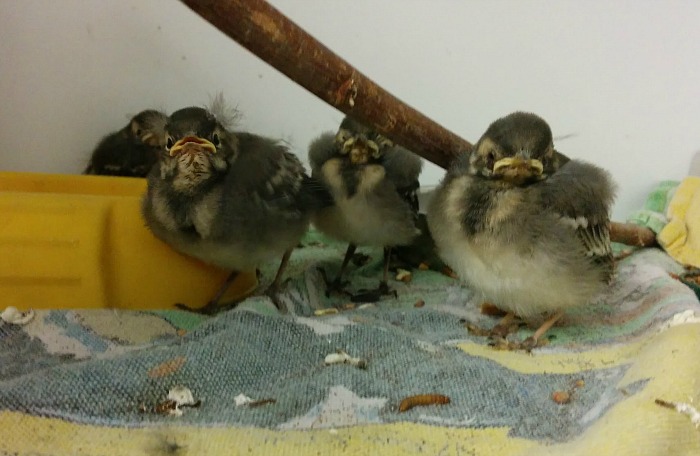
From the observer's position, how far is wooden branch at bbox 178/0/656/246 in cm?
115

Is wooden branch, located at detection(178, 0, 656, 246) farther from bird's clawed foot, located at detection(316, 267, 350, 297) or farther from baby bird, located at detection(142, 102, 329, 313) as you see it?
bird's clawed foot, located at detection(316, 267, 350, 297)

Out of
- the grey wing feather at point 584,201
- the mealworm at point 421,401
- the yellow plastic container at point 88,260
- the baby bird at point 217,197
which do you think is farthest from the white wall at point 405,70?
the mealworm at point 421,401

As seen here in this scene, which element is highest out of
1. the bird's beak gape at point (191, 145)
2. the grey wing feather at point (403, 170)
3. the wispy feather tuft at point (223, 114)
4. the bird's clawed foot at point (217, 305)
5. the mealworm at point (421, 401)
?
the grey wing feather at point (403, 170)

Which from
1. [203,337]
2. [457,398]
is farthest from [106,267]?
[457,398]

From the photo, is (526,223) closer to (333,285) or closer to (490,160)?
(490,160)

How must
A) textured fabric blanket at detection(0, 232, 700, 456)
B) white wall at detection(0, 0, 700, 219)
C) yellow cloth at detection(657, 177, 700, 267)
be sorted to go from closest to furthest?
textured fabric blanket at detection(0, 232, 700, 456), yellow cloth at detection(657, 177, 700, 267), white wall at detection(0, 0, 700, 219)

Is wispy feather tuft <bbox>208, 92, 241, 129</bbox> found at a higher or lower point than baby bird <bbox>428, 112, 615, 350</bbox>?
lower

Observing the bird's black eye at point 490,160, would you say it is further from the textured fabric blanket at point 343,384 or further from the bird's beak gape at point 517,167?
the textured fabric blanket at point 343,384

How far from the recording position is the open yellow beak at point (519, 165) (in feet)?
4.30

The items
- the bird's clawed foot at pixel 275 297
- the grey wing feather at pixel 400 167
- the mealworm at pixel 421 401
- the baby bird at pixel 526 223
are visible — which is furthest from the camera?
the grey wing feather at pixel 400 167

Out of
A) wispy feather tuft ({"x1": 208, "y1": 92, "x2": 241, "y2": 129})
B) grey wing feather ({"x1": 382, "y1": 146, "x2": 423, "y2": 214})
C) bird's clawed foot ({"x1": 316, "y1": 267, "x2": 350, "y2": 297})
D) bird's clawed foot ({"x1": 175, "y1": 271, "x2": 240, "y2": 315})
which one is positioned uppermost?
grey wing feather ({"x1": 382, "y1": 146, "x2": 423, "y2": 214})

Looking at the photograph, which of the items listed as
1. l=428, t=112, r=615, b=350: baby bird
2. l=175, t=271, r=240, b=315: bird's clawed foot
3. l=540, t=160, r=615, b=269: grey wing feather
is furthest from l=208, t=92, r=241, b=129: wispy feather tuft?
l=540, t=160, r=615, b=269: grey wing feather

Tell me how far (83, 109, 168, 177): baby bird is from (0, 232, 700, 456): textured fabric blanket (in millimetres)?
797

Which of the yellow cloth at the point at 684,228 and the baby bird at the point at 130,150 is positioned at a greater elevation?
the yellow cloth at the point at 684,228
